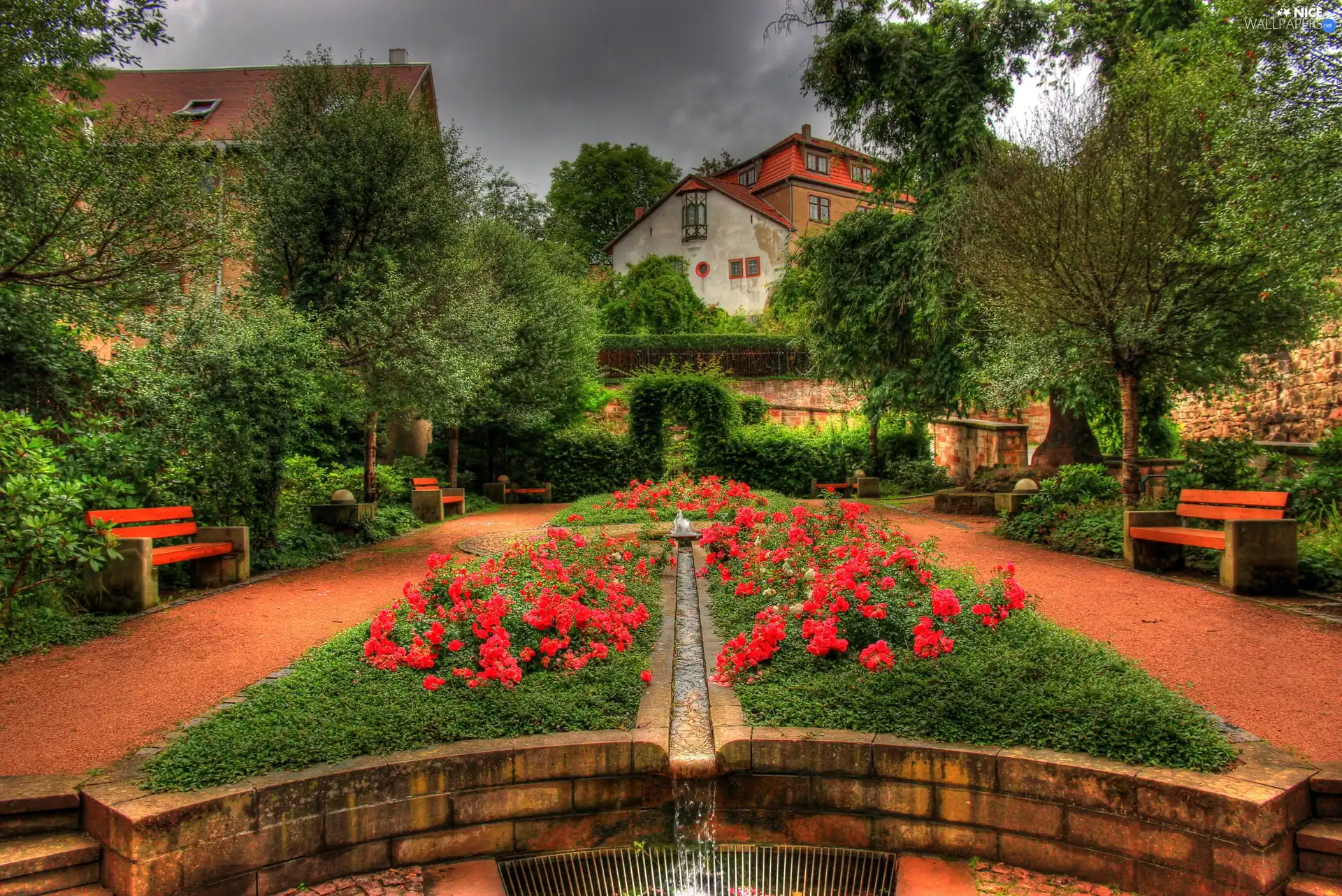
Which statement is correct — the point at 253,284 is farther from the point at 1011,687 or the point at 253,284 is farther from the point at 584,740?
the point at 1011,687

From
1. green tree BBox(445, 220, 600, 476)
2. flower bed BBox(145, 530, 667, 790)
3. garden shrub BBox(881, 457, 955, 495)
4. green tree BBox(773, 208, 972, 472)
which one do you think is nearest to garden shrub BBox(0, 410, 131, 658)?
flower bed BBox(145, 530, 667, 790)

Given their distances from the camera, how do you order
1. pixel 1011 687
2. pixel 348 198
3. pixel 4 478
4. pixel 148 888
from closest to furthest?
1. pixel 148 888
2. pixel 1011 687
3. pixel 4 478
4. pixel 348 198

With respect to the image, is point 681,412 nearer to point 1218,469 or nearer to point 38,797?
point 1218,469

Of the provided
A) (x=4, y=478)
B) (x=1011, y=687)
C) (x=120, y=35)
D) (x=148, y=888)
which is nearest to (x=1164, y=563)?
(x=1011, y=687)

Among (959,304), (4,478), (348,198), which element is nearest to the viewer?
(4,478)

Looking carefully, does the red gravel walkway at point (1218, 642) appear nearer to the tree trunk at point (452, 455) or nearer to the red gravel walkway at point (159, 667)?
the red gravel walkway at point (159, 667)

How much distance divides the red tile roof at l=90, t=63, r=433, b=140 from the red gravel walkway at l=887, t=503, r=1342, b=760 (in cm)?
2118

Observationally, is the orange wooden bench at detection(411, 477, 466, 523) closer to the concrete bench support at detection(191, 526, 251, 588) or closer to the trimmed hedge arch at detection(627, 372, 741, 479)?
the trimmed hedge arch at detection(627, 372, 741, 479)

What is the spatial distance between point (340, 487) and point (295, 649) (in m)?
9.04

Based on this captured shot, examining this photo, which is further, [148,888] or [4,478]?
[4,478]

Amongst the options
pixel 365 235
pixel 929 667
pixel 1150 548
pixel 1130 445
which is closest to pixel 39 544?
pixel 929 667

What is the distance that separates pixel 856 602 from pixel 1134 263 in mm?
6056

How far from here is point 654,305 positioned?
33.8m

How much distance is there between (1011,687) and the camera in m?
3.70
